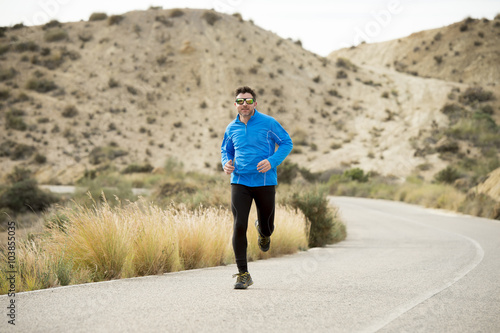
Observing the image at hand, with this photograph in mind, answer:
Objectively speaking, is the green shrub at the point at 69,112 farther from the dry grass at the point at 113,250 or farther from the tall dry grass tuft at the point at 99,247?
the tall dry grass tuft at the point at 99,247

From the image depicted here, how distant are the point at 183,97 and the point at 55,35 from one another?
20655 mm

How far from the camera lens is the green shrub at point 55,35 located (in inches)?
2751

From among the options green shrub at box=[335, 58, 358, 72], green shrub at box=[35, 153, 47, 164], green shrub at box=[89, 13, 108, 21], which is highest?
green shrub at box=[89, 13, 108, 21]

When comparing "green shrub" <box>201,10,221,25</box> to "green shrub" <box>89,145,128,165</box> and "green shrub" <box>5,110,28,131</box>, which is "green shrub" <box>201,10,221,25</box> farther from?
"green shrub" <box>5,110,28,131</box>

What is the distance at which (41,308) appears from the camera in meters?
5.43

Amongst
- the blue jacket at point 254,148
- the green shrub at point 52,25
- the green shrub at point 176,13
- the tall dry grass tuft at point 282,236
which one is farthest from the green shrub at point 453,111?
the blue jacket at point 254,148

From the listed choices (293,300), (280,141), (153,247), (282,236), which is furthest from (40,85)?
(293,300)

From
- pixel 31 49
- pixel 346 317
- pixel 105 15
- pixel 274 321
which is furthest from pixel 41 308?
pixel 105 15

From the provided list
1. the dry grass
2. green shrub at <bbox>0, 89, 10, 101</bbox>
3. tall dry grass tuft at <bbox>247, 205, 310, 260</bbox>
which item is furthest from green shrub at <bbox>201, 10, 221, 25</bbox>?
the dry grass

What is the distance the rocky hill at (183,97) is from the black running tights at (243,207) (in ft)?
137

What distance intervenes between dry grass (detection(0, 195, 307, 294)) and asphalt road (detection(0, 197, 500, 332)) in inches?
17.6

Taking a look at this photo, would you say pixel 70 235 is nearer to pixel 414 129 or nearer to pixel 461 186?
pixel 461 186

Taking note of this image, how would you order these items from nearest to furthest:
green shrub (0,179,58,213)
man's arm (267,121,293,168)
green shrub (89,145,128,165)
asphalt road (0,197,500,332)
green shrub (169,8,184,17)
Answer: asphalt road (0,197,500,332)
man's arm (267,121,293,168)
green shrub (0,179,58,213)
green shrub (89,145,128,165)
green shrub (169,8,184,17)

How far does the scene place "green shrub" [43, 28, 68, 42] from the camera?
69875 mm
